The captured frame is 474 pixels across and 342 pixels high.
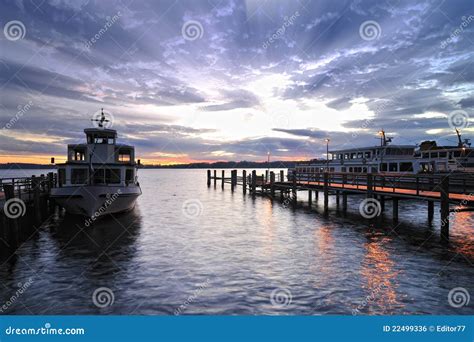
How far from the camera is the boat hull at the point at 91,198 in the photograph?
2236 cm

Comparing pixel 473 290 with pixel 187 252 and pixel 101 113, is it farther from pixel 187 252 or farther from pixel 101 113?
pixel 101 113

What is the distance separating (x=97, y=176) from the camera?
2456 centimetres

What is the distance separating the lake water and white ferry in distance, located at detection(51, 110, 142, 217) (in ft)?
6.30

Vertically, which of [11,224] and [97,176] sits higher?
[97,176]

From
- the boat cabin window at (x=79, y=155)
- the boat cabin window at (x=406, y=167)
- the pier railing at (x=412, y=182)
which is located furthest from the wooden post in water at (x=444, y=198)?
the boat cabin window at (x=79, y=155)

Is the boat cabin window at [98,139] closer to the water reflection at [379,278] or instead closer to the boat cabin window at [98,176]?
the boat cabin window at [98,176]

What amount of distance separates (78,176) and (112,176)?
2304 mm

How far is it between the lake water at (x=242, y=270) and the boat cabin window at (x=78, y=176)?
3.60 m

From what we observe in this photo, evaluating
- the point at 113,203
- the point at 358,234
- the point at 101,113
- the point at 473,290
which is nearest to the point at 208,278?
the point at 473,290

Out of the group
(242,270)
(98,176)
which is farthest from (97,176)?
(242,270)

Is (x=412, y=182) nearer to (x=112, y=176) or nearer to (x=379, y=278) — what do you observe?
(x=379, y=278)

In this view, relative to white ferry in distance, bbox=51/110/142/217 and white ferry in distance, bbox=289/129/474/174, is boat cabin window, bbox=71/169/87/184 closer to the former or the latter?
white ferry in distance, bbox=51/110/142/217

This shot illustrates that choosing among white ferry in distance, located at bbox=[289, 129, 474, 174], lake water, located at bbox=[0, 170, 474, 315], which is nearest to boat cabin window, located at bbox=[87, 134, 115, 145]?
lake water, located at bbox=[0, 170, 474, 315]

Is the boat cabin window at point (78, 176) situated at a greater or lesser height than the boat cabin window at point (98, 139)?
lesser
